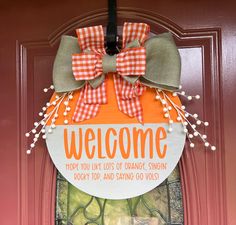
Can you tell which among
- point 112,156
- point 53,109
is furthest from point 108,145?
point 53,109

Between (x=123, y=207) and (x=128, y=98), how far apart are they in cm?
28

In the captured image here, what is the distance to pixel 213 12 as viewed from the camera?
0.91m

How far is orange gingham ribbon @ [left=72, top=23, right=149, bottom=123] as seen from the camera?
32.4 inches

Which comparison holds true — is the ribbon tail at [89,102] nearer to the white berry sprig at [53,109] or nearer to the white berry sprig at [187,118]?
the white berry sprig at [53,109]

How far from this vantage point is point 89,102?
876mm

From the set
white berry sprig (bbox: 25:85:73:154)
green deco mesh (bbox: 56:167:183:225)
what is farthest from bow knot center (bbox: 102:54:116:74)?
green deco mesh (bbox: 56:167:183:225)

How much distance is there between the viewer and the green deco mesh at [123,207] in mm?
894

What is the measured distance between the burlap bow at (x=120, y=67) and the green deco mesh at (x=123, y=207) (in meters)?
0.19

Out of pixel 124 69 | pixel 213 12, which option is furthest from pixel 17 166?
pixel 213 12

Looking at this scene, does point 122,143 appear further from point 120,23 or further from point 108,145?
point 120,23

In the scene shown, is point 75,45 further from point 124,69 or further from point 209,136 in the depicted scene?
point 209,136

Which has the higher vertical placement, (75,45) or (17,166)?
(75,45)

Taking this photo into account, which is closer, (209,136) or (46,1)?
(209,136)

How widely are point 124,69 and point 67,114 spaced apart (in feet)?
0.62
